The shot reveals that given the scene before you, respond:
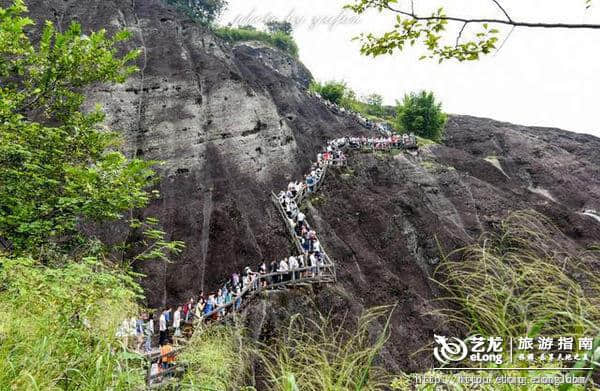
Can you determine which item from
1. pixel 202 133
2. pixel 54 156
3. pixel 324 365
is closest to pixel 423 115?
pixel 202 133

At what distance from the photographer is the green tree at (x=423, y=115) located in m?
37.5

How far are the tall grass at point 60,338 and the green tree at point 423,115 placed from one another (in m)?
37.2

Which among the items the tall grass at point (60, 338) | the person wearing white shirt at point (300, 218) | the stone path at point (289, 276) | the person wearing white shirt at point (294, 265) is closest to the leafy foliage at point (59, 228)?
the tall grass at point (60, 338)

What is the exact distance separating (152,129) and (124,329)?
23.9 m

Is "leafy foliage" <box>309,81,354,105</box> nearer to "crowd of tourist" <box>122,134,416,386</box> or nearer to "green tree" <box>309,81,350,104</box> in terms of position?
"green tree" <box>309,81,350,104</box>

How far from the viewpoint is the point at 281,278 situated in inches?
611

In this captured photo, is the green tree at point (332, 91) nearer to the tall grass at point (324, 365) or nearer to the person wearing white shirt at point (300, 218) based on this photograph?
the person wearing white shirt at point (300, 218)

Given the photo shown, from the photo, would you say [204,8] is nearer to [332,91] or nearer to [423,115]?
[332,91]

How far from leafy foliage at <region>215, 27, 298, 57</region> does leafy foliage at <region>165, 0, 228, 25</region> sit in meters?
2.08

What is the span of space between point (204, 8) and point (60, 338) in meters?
55.0

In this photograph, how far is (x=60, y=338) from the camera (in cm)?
320

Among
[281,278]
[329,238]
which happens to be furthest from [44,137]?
[329,238]

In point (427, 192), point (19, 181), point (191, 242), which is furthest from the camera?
point (427, 192)

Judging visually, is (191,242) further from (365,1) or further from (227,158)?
(365,1)
